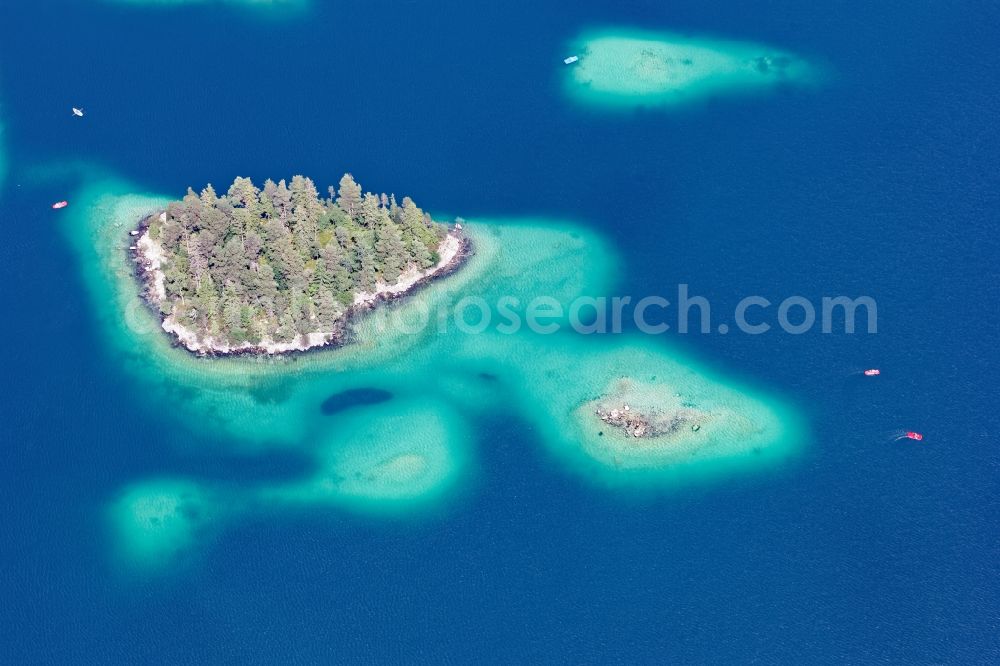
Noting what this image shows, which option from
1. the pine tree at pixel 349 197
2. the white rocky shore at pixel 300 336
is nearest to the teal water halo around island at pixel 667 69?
Answer: the white rocky shore at pixel 300 336

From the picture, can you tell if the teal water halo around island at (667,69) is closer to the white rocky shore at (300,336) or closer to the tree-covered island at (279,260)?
the white rocky shore at (300,336)

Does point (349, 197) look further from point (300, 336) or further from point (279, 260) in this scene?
point (300, 336)

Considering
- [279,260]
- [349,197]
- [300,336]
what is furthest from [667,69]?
[300,336]

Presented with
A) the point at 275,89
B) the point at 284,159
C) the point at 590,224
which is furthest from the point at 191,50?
the point at 590,224

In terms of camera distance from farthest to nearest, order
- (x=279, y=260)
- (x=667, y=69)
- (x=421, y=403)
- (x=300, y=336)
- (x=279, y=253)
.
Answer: (x=667, y=69) → (x=279, y=253) → (x=279, y=260) → (x=300, y=336) → (x=421, y=403)

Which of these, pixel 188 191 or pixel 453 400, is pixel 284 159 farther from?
pixel 453 400

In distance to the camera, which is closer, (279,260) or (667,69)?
(279,260)

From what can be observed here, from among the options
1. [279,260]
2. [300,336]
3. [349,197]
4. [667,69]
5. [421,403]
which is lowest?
[421,403]
